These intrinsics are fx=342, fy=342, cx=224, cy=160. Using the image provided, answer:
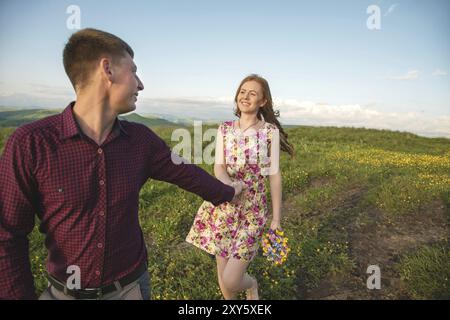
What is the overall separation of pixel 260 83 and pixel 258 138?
0.72 metres

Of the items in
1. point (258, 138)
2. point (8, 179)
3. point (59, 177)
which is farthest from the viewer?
point (258, 138)

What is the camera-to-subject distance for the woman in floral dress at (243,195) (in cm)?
401

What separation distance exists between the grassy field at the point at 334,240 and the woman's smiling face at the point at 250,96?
8.04 feet

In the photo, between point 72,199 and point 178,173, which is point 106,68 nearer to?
point 72,199

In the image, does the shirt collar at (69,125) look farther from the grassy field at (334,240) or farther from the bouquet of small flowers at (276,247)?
the grassy field at (334,240)

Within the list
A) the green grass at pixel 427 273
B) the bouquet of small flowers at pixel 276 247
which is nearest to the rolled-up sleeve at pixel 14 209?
the bouquet of small flowers at pixel 276 247

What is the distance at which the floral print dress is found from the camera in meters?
4.06

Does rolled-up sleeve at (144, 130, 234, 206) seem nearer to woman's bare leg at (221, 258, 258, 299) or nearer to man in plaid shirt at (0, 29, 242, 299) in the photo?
man in plaid shirt at (0, 29, 242, 299)

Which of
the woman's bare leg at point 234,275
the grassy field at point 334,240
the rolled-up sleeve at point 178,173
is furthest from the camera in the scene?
the grassy field at point 334,240

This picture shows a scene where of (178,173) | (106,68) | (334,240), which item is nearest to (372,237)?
(334,240)

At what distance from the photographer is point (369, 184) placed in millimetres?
9742
